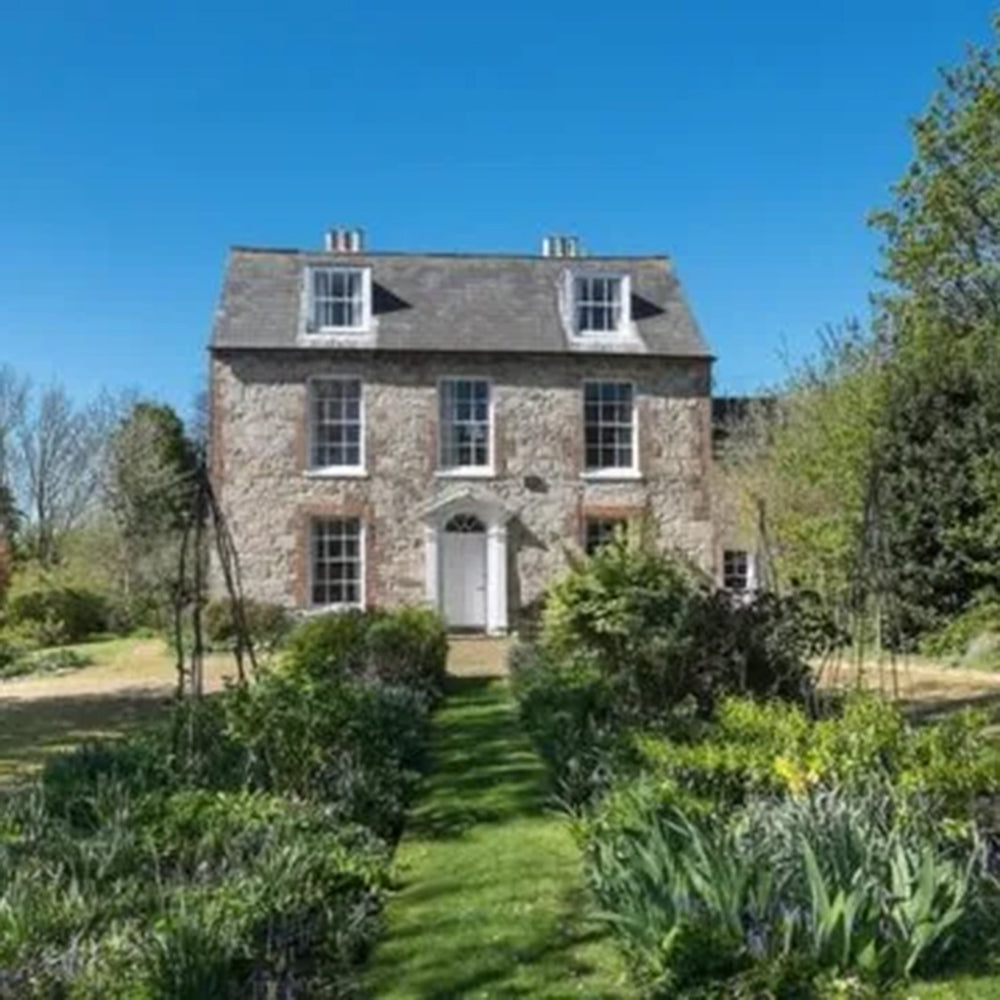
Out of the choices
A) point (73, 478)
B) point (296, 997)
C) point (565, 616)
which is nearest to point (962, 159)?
point (565, 616)

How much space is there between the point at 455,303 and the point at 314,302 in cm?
315

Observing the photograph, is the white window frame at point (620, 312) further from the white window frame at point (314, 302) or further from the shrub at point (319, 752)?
the shrub at point (319, 752)

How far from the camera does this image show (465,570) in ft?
87.2

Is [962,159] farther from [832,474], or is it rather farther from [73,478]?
[73,478]

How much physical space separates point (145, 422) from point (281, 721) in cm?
3098

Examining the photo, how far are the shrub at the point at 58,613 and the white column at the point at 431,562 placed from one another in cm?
897

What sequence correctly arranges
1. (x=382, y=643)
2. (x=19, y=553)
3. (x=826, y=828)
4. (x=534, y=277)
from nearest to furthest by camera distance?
1. (x=826, y=828)
2. (x=382, y=643)
3. (x=534, y=277)
4. (x=19, y=553)

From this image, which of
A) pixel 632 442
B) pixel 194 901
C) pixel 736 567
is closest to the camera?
pixel 194 901

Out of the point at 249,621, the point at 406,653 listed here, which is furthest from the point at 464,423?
the point at 406,653

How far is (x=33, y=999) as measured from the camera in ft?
15.0

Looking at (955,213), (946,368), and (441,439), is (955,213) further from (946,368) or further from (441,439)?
(441,439)

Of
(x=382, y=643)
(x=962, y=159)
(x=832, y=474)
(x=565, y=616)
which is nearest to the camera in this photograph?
(x=565, y=616)

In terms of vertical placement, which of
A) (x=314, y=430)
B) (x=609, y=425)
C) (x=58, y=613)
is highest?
(x=609, y=425)

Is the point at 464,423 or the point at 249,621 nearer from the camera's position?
the point at 249,621
